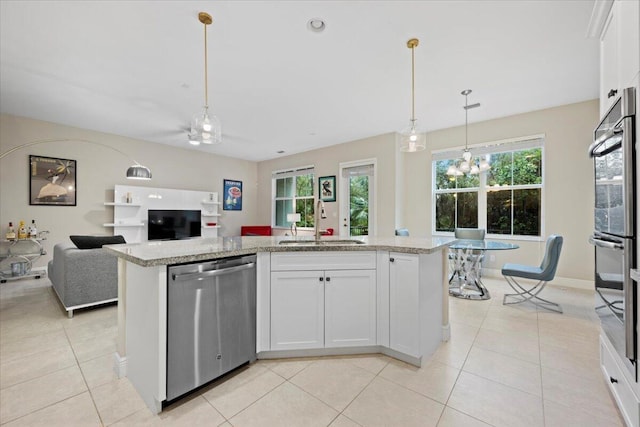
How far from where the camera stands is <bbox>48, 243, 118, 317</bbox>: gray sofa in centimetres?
293

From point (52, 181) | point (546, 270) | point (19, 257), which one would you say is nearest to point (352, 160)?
point (546, 270)

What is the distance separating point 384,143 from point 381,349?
4.28 meters

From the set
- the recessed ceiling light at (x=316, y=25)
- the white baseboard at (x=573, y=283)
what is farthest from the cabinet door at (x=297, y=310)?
the white baseboard at (x=573, y=283)

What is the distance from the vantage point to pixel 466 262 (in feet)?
12.7

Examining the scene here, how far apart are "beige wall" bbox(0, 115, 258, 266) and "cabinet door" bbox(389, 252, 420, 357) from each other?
19.8 feet

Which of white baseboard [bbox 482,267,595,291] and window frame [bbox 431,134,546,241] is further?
window frame [bbox 431,134,546,241]

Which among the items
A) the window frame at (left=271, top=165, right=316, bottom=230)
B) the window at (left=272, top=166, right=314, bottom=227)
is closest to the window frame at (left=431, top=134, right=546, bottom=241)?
the window frame at (left=271, top=165, right=316, bottom=230)

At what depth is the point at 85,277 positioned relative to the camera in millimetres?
3025

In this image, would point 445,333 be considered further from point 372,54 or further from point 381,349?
point 372,54

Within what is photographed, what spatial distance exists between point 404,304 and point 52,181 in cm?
635

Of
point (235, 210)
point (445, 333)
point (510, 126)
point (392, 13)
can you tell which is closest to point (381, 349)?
point (445, 333)

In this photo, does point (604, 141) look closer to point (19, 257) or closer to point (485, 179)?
point (485, 179)

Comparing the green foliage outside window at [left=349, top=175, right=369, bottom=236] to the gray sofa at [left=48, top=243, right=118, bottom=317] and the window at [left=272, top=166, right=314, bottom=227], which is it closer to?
the window at [left=272, top=166, right=314, bottom=227]

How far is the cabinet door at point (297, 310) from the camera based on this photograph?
206 cm
